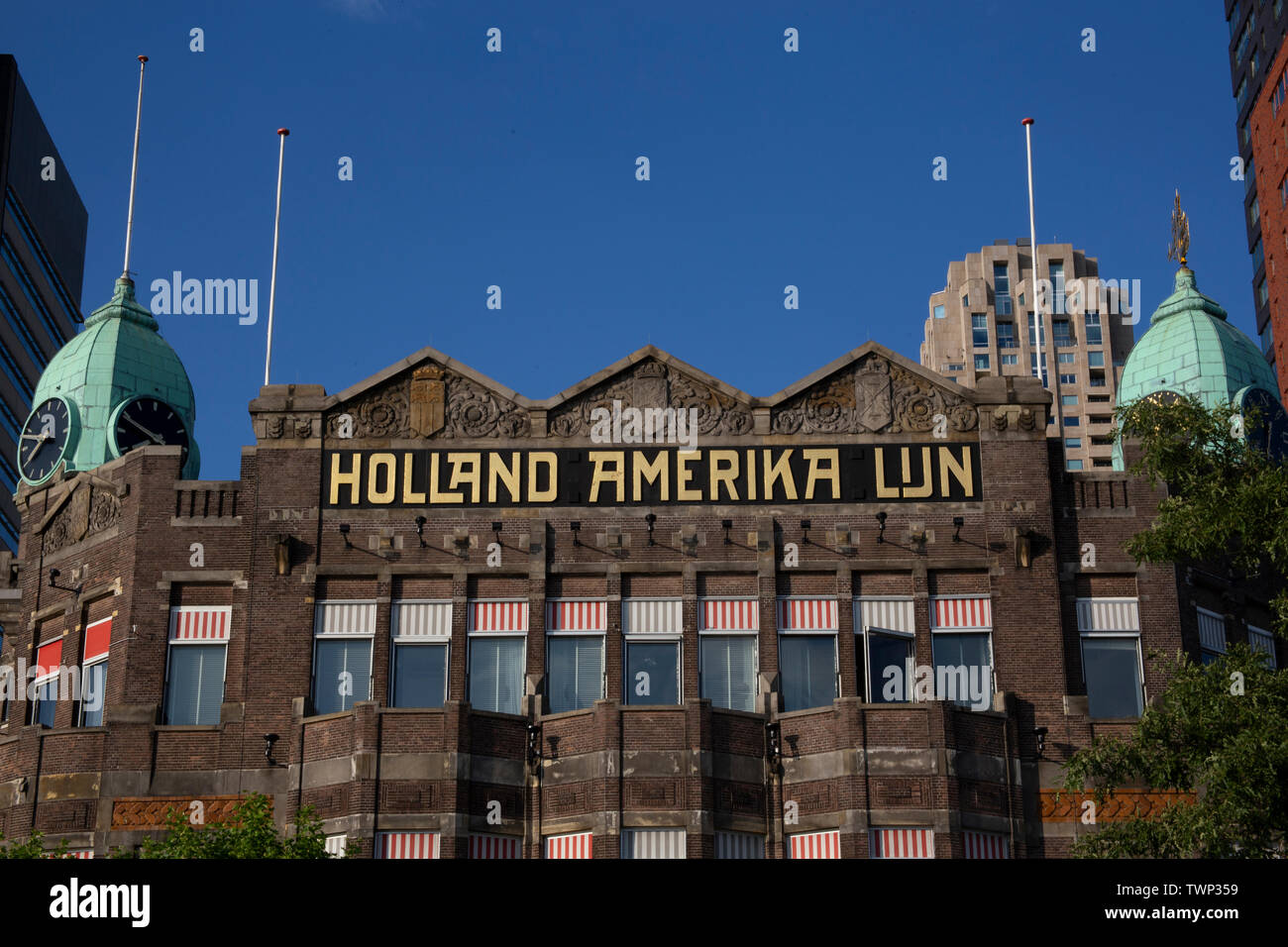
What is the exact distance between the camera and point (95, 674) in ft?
154

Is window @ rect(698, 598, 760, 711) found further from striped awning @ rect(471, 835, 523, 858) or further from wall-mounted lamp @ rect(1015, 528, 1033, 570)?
wall-mounted lamp @ rect(1015, 528, 1033, 570)

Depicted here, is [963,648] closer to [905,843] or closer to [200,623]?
[905,843]

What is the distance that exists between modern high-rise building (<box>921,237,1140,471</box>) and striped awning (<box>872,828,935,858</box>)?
130 m

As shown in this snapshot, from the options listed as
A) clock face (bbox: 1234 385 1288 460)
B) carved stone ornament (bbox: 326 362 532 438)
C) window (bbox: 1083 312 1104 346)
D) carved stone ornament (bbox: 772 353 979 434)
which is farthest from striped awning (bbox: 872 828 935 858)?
window (bbox: 1083 312 1104 346)

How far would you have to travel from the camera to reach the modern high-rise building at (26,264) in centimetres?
12050

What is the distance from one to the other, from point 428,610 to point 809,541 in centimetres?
914

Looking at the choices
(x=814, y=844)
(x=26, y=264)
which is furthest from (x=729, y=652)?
(x=26, y=264)

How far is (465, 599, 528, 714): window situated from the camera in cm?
4522

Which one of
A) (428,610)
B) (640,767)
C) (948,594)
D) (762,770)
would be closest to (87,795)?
(428,610)

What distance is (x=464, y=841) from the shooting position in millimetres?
42344

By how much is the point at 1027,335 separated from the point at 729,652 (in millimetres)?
132625

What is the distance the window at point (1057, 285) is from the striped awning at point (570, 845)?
431ft
